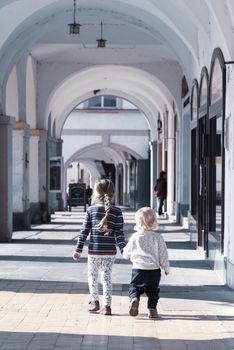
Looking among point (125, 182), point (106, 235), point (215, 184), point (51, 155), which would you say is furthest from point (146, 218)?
point (125, 182)

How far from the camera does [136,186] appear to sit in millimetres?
41906

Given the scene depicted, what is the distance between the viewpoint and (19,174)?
21688mm

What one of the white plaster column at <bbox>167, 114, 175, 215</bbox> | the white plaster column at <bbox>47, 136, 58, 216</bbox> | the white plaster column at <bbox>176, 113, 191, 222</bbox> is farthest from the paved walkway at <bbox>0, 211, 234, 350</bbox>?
the white plaster column at <bbox>167, 114, 175, 215</bbox>

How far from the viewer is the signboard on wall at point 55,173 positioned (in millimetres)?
26656

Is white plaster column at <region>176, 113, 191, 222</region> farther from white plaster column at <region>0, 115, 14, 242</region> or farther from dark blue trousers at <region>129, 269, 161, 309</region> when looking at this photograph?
dark blue trousers at <region>129, 269, 161, 309</region>

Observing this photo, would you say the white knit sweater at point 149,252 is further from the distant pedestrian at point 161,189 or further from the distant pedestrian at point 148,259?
the distant pedestrian at point 161,189

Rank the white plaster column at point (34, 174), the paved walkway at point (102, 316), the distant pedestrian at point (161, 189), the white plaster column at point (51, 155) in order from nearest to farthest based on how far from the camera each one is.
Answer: the paved walkway at point (102, 316), the white plaster column at point (34, 174), the white plaster column at point (51, 155), the distant pedestrian at point (161, 189)

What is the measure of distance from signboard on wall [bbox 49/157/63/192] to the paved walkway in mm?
11948

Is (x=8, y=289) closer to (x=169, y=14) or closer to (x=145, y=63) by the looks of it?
(x=169, y=14)

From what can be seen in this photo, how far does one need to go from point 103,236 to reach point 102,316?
0.77 m

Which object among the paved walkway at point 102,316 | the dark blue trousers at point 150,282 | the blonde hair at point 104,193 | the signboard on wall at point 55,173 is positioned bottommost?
the paved walkway at point 102,316

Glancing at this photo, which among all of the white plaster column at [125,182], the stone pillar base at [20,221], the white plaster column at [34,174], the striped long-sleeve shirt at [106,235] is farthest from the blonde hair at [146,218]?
the white plaster column at [125,182]

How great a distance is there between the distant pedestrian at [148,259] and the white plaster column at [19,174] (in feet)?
43.1

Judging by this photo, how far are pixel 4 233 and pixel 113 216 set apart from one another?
30.9 feet
